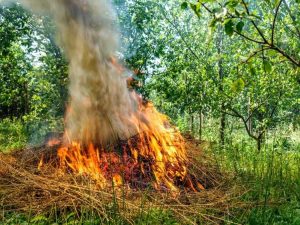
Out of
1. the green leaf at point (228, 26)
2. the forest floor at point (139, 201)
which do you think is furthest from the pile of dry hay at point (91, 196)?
the green leaf at point (228, 26)

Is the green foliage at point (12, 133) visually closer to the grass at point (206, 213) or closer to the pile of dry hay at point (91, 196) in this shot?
the pile of dry hay at point (91, 196)

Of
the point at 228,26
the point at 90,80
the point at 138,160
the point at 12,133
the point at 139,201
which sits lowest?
the point at 139,201

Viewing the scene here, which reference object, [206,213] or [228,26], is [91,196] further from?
[228,26]

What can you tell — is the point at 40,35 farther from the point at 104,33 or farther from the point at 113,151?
the point at 113,151

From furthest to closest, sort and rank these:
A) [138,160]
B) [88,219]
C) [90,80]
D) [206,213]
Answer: [90,80] → [138,160] → [206,213] → [88,219]

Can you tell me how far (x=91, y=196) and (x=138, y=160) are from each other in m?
1.69

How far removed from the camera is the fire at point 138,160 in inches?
215

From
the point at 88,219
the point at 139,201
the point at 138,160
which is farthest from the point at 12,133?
the point at 88,219

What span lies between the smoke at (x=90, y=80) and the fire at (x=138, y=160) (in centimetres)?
26

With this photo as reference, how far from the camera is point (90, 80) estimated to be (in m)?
6.18

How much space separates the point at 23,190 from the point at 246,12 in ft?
13.7

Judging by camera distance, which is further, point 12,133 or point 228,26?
point 12,133

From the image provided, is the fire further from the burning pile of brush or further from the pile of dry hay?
the pile of dry hay

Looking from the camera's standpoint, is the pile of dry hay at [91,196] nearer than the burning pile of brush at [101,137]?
Yes
